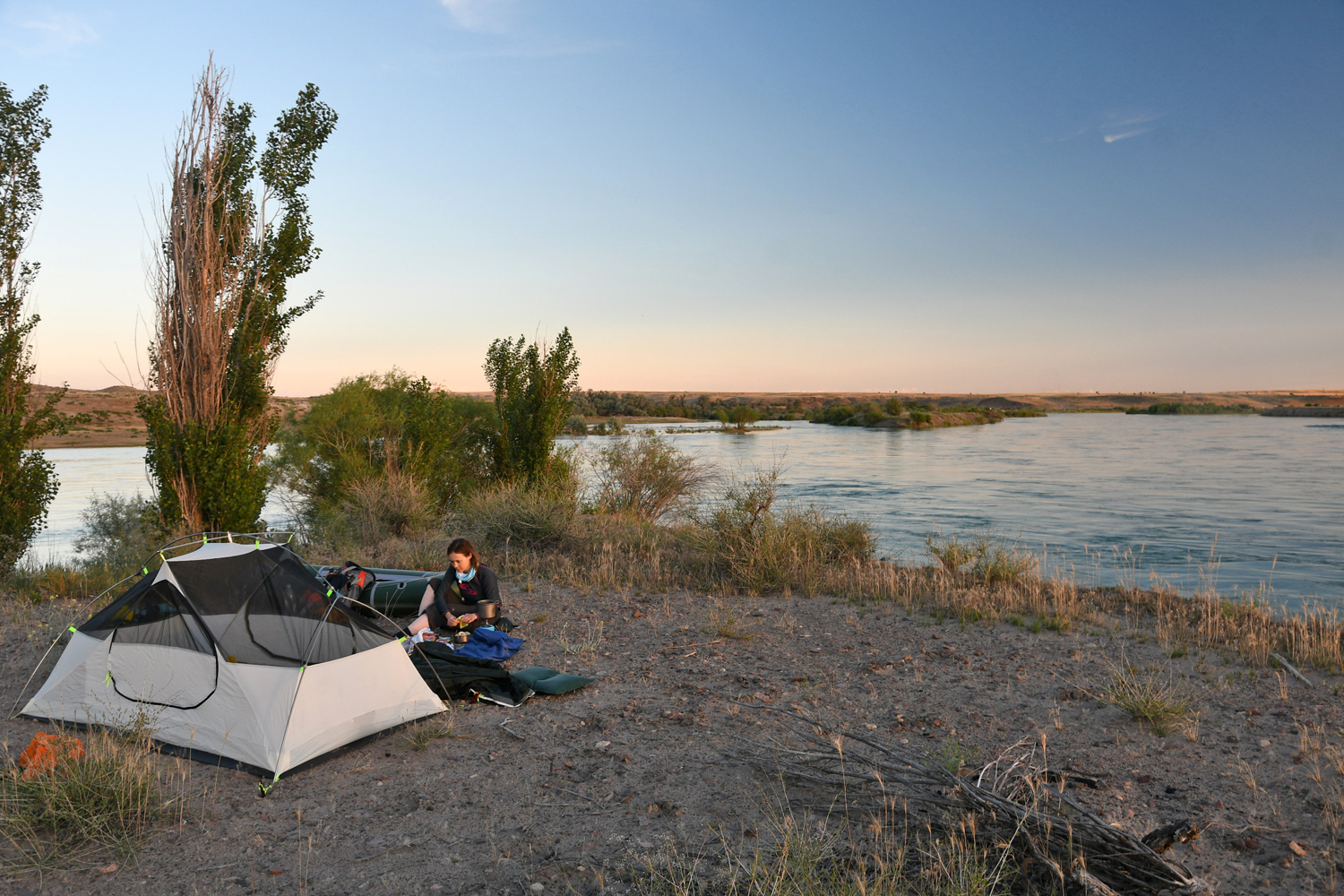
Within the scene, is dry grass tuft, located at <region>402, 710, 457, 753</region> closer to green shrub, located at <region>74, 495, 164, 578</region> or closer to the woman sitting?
the woman sitting

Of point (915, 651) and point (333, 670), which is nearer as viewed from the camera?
point (333, 670)

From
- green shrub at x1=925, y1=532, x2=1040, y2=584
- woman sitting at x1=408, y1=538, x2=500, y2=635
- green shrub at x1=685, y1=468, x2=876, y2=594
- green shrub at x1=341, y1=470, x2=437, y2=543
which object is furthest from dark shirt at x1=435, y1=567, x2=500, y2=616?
green shrub at x1=341, y1=470, x2=437, y2=543

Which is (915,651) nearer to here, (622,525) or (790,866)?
(790,866)

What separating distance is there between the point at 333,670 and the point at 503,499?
810 cm

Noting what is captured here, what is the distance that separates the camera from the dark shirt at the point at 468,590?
732 centimetres

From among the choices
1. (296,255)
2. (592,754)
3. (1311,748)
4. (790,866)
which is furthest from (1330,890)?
(296,255)

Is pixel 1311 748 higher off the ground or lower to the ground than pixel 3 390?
lower

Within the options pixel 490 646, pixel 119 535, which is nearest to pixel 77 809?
pixel 490 646

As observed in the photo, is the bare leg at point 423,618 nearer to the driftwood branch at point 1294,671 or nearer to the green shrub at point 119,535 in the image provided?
the green shrub at point 119,535

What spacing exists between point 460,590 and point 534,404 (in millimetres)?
10279

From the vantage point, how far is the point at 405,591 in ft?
26.6

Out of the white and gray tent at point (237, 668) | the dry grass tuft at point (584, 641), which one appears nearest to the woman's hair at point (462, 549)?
the dry grass tuft at point (584, 641)

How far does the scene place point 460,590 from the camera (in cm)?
740

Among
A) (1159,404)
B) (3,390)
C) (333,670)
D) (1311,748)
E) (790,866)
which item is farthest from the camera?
(1159,404)
